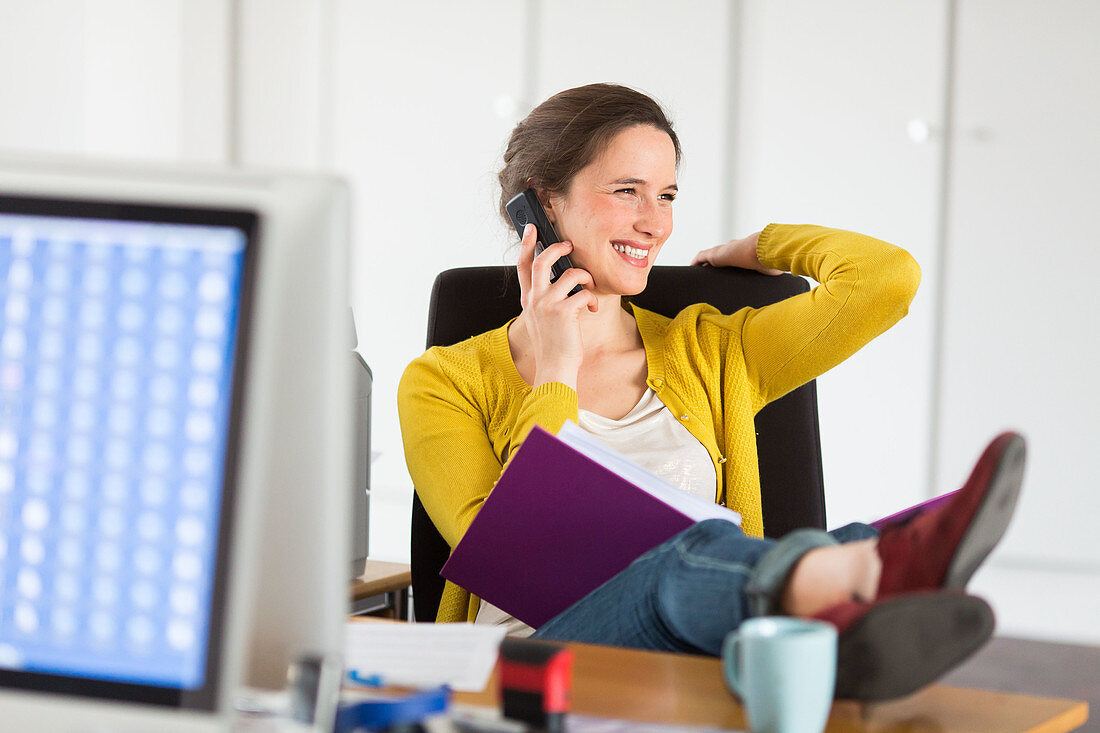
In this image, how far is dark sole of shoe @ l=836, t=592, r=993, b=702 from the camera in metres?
0.64

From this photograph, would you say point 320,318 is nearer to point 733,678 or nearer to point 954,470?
point 733,678

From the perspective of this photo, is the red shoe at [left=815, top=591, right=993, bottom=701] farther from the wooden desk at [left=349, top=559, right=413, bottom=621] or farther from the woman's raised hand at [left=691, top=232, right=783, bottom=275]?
the woman's raised hand at [left=691, top=232, right=783, bottom=275]

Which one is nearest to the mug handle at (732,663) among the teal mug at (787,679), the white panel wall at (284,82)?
the teal mug at (787,679)

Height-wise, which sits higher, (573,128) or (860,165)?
(860,165)

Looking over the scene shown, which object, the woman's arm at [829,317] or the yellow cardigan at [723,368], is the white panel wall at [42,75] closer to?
the yellow cardigan at [723,368]

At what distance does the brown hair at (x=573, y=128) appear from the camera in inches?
64.5

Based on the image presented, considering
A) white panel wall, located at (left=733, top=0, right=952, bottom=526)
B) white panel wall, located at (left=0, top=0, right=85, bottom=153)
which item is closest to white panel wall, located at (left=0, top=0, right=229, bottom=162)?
white panel wall, located at (left=0, top=0, right=85, bottom=153)

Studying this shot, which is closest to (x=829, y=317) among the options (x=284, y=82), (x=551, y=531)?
(x=551, y=531)

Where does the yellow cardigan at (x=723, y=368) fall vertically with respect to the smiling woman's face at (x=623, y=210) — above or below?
below

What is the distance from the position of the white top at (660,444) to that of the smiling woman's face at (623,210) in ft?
0.68

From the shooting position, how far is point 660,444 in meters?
1.50

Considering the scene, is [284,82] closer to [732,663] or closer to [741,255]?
[741,255]

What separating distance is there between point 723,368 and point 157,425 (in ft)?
3.81

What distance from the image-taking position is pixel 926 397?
9.81ft
